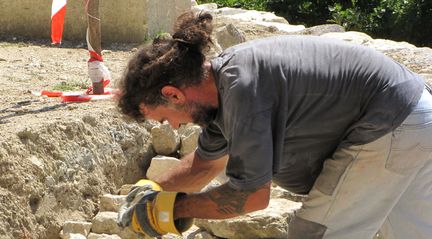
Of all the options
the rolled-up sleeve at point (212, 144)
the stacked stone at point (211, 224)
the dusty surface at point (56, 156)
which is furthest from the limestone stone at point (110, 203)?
the rolled-up sleeve at point (212, 144)

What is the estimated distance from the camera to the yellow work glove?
3.41 meters

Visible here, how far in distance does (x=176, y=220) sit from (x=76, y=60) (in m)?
4.83

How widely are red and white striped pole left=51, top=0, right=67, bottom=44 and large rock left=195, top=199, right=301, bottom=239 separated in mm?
2450

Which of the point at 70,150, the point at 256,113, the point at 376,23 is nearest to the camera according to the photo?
the point at 256,113

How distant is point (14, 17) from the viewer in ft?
29.5

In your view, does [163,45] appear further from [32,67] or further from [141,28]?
[141,28]

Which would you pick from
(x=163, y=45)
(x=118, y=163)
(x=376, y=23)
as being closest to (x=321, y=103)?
(x=163, y=45)

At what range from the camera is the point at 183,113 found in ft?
11.0

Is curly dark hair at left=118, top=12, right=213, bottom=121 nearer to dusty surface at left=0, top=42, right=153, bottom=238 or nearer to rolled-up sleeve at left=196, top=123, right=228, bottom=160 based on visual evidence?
rolled-up sleeve at left=196, top=123, right=228, bottom=160

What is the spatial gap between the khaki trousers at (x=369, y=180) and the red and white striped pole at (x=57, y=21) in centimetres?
374

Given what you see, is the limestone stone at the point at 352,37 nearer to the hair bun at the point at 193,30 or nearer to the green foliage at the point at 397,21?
the green foliage at the point at 397,21

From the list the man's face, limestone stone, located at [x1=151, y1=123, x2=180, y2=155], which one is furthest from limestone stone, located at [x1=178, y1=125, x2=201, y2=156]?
the man's face

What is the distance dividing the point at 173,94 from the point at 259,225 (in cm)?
183

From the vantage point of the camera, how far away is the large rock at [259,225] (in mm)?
4922
